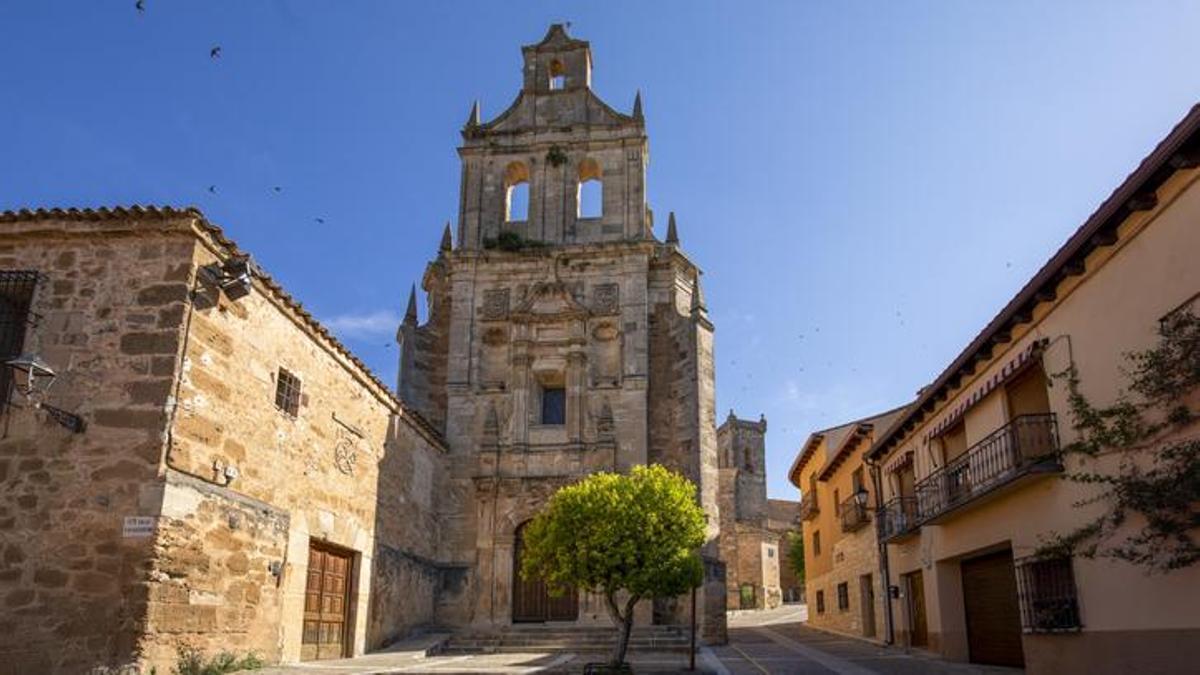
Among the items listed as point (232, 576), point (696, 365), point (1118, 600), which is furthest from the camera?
point (696, 365)

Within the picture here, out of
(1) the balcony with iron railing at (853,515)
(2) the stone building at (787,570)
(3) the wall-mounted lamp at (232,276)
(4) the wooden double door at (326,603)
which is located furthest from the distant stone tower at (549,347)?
(2) the stone building at (787,570)

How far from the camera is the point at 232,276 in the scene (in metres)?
10.7

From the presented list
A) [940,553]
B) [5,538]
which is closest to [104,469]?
[5,538]

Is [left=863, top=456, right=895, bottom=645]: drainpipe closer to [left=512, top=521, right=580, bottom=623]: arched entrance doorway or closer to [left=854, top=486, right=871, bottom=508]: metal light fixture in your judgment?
[left=854, top=486, right=871, bottom=508]: metal light fixture

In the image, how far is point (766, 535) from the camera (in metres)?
46.8

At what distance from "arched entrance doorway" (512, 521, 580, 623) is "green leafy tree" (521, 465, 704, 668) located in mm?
6506

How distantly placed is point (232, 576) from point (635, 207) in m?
14.2

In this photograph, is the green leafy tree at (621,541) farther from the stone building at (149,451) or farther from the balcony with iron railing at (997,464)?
the balcony with iron railing at (997,464)

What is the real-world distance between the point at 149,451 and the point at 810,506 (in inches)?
837

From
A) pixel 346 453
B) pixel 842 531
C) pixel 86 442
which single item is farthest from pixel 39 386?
pixel 842 531

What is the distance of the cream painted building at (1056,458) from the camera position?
7.61 metres

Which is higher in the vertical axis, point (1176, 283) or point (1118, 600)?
point (1176, 283)

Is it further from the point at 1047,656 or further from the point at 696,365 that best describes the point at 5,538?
the point at 696,365

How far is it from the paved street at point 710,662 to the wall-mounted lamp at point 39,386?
12.1 ft
